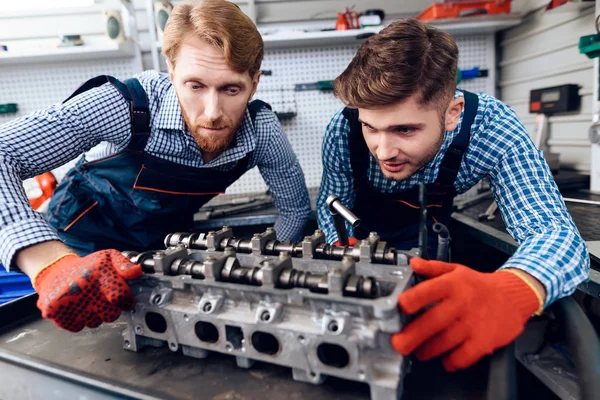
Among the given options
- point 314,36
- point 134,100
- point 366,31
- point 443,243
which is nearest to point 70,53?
point 134,100

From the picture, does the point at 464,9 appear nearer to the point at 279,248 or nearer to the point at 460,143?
the point at 460,143

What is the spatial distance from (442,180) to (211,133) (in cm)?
73

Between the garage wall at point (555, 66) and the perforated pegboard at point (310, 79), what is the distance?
13 cm

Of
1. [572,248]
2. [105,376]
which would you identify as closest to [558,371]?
[572,248]

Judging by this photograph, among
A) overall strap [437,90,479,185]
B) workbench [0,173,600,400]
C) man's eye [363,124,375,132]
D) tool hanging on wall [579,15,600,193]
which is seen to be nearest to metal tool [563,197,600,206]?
tool hanging on wall [579,15,600,193]

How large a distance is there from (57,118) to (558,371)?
142 centimetres

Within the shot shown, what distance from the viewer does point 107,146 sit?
1472 mm

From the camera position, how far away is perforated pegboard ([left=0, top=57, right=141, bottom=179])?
228cm

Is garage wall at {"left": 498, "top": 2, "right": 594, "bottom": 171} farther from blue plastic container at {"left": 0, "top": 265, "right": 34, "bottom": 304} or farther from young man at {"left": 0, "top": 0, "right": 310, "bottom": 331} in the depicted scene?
blue plastic container at {"left": 0, "top": 265, "right": 34, "bottom": 304}

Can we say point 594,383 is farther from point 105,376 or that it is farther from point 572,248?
point 105,376

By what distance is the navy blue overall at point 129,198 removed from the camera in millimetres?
1378

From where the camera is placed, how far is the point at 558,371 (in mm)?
927

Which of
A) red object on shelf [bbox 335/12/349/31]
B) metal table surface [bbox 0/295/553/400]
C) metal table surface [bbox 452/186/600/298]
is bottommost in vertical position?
metal table surface [bbox 0/295/553/400]

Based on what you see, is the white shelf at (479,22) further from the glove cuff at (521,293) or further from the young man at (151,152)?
the glove cuff at (521,293)
